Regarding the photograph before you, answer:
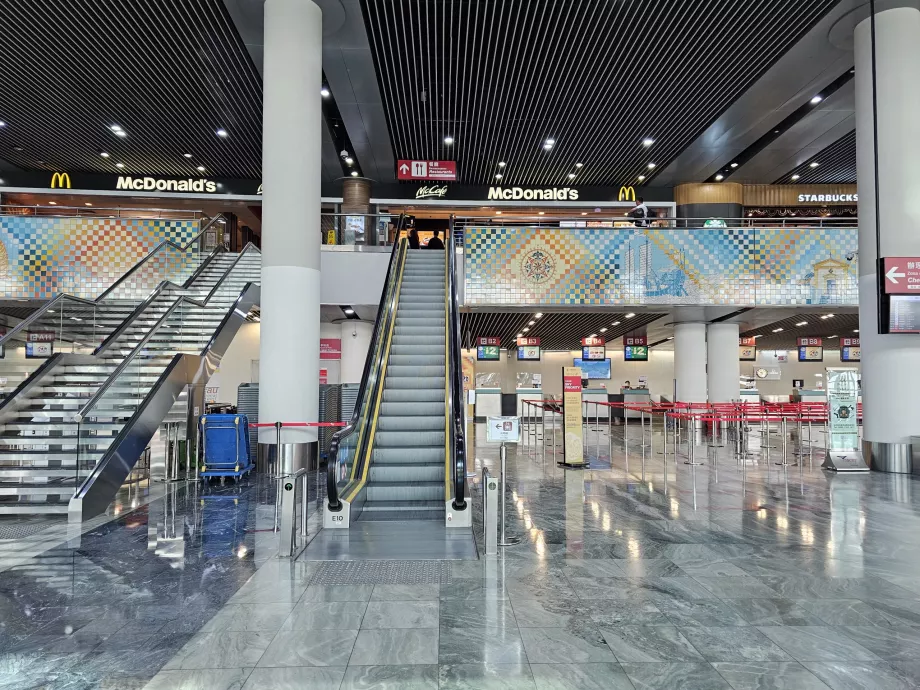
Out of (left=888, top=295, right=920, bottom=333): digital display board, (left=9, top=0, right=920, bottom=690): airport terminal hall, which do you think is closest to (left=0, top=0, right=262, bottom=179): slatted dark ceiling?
(left=9, top=0, right=920, bottom=690): airport terminal hall

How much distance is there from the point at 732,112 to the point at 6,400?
45.2 ft

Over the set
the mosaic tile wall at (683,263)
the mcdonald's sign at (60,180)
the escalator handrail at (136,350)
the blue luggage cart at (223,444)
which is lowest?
the blue luggage cart at (223,444)

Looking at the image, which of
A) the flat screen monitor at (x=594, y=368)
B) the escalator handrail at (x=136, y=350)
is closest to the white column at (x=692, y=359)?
the flat screen monitor at (x=594, y=368)

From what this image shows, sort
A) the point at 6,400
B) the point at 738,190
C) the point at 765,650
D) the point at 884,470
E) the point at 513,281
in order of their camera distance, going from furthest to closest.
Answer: the point at 738,190
the point at 513,281
the point at 884,470
the point at 6,400
the point at 765,650

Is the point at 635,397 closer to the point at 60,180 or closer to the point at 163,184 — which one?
→ the point at 163,184

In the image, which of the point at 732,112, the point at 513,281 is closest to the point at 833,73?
the point at 732,112

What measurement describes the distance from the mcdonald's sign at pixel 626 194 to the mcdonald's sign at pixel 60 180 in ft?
51.1

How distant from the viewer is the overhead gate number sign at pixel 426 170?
49.2 ft

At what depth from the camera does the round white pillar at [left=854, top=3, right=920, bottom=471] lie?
9570 mm

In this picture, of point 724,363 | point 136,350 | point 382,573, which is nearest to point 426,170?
point 136,350

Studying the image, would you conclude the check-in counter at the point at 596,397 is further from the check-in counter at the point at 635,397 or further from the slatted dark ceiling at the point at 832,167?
the slatted dark ceiling at the point at 832,167

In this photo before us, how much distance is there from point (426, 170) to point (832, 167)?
10834 millimetres

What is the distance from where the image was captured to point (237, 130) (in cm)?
1405

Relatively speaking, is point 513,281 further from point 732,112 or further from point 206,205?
point 206,205
